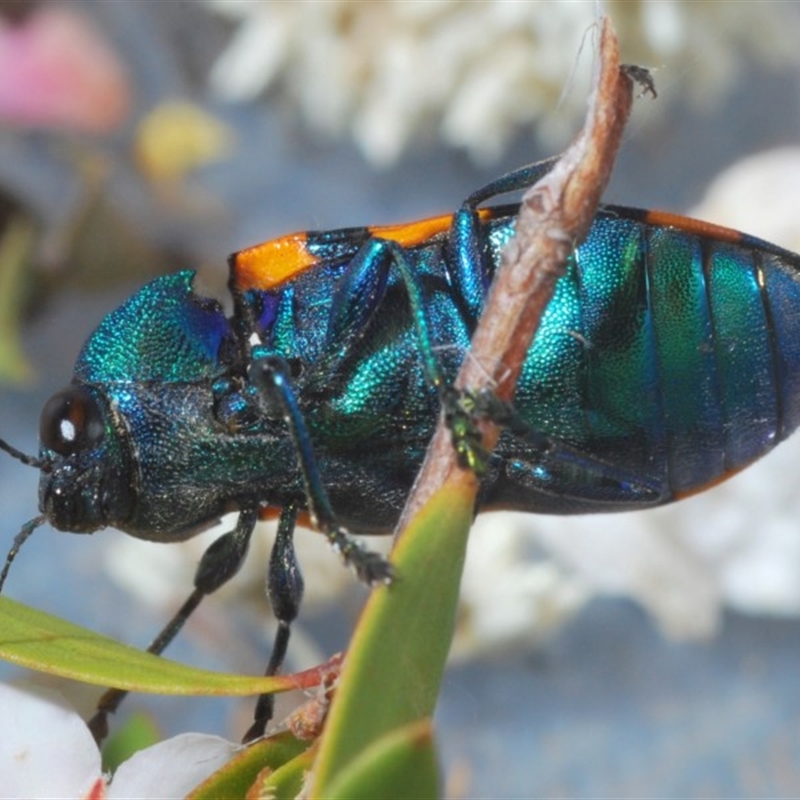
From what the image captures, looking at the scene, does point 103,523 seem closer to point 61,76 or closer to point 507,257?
point 507,257

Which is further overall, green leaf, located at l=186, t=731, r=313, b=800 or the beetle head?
the beetle head

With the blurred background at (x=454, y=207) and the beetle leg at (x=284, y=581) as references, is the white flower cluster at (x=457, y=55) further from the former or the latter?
the beetle leg at (x=284, y=581)

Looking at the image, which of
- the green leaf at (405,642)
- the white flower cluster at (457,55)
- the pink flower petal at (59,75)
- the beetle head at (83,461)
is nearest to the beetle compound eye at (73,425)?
the beetle head at (83,461)

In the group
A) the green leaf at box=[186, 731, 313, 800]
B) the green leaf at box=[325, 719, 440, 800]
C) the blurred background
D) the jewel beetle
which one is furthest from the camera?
the blurred background

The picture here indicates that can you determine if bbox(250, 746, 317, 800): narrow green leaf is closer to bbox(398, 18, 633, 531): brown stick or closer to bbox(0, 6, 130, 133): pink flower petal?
bbox(398, 18, 633, 531): brown stick

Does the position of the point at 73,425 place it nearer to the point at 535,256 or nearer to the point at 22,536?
the point at 22,536

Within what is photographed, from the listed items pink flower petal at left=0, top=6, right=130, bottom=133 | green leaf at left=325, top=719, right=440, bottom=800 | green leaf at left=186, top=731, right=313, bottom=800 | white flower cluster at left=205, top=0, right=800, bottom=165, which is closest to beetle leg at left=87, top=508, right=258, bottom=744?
green leaf at left=186, top=731, right=313, bottom=800
